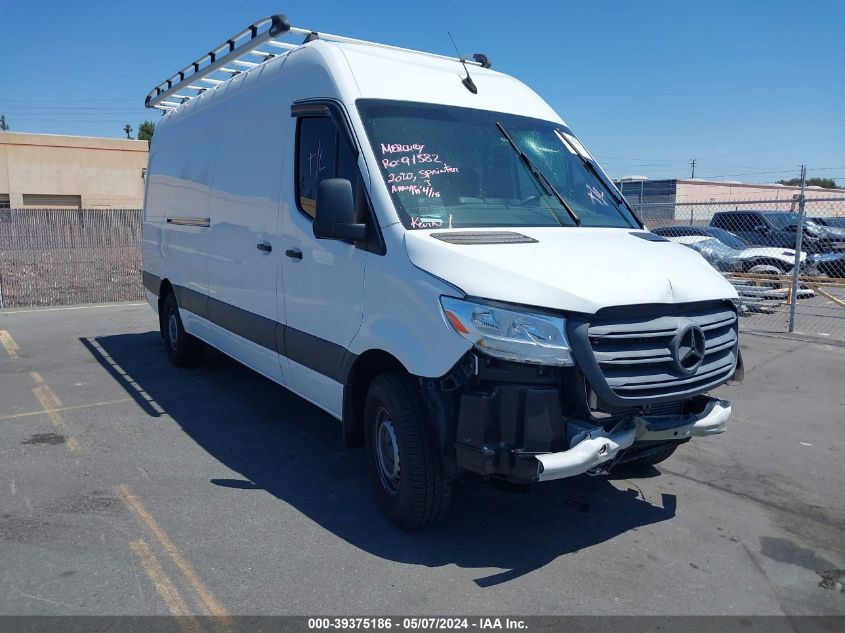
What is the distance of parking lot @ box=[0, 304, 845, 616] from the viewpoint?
141 inches

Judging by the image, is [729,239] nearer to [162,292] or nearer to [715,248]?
[715,248]

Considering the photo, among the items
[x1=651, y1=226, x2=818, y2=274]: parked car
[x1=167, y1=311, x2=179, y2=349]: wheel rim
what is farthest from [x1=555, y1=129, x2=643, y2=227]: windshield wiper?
[x1=651, y1=226, x2=818, y2=274]: parked car

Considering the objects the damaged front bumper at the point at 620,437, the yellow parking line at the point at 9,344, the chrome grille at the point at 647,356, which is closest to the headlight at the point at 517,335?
the chrome grille at the point at 647,356

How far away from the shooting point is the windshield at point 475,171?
433 cm

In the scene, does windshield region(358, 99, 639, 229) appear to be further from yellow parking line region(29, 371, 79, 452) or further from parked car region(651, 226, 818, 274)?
parked car region(651, 226, 818, 274)

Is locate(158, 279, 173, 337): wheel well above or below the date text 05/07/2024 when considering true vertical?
above

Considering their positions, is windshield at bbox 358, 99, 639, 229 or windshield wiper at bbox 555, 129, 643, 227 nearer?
windshield at bbox 358, 99, 639, 229

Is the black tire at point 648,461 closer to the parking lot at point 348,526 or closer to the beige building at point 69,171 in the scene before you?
the parking lot at point 348,526

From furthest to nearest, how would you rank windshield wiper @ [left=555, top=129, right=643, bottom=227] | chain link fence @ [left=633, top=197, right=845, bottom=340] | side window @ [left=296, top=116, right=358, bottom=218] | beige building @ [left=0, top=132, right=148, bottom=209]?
beige building @ [left=0, top=132, right=148, bottom=209] < chain link fence @ [left=633, top=197, right=845, bottom=340] < windshield wiper @ [left=555, top=129, right=643, bottom=227] < side window @ [left=296, top=116, right=358, bottom=218]

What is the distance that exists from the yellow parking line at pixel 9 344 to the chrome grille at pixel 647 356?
27.8 ft

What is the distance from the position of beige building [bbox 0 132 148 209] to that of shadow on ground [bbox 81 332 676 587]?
32.6 meters

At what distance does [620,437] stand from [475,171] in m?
1.96

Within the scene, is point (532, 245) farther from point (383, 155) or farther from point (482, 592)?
point (482, 592)

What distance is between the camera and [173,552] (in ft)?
13.1
